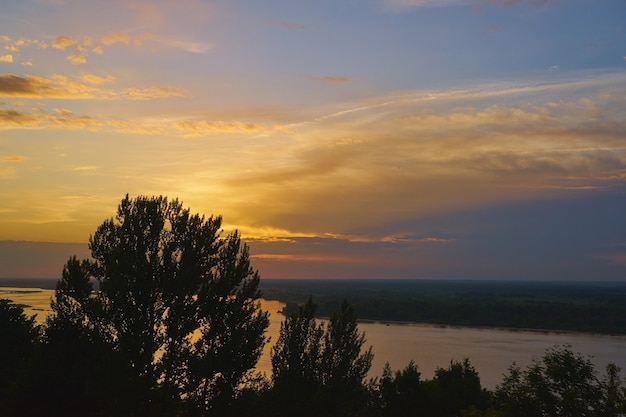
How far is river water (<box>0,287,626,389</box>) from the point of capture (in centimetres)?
5609

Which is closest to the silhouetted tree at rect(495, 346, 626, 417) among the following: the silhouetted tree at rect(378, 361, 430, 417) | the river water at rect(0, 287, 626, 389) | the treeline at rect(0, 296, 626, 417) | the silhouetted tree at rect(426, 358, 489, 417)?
the treeline at rect(0, 296, 626, 417)

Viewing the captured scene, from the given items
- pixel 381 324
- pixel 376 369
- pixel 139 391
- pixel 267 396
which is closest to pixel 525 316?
pixel 381 324

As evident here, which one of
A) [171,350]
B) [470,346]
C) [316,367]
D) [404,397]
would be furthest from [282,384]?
[470,346]

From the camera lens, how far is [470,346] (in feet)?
239

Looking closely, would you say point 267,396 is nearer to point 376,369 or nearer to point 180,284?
point 180,284

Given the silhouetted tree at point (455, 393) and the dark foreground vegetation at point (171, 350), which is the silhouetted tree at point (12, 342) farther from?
the silhouetted tree at point (455, 393)

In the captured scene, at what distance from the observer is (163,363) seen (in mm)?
18516

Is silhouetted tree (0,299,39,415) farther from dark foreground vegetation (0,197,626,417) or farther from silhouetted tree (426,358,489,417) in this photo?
silhouetted tree (426,358,489,417)

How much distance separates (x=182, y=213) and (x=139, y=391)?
20.6ft

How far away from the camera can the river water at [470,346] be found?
5609 centimetres

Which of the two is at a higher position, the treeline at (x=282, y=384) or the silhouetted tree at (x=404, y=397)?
the treeline at (x=282, y=384)

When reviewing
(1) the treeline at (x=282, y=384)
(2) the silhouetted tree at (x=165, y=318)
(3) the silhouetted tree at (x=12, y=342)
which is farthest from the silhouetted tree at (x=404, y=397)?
(3) the silhouetted tree at (x=12, y=342)

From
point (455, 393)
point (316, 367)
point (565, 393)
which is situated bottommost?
point (455, 393)

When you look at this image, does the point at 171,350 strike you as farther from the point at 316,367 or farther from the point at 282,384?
the point at 316,367
